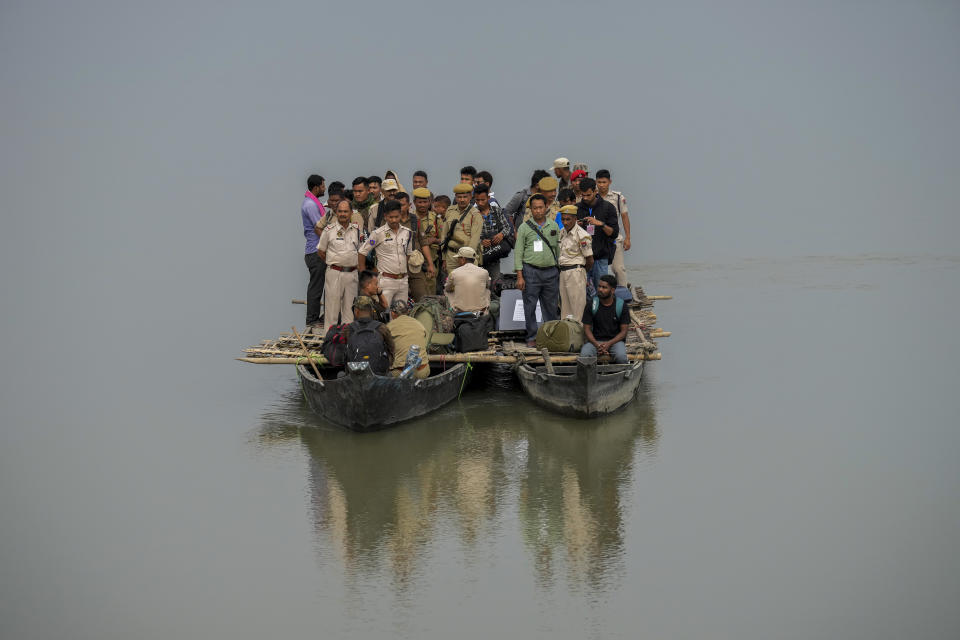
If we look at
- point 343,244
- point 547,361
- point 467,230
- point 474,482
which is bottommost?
point 474,482

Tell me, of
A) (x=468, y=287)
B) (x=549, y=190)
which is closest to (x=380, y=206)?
(x=468, y=287)

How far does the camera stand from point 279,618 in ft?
31.5

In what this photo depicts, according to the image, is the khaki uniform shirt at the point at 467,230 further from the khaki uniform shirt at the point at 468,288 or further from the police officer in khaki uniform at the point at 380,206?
the police officer in khaki uniform at the point at 380,206

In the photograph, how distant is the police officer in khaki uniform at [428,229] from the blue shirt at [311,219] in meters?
1.48

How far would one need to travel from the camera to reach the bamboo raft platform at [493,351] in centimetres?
1523

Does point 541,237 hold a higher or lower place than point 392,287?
higher

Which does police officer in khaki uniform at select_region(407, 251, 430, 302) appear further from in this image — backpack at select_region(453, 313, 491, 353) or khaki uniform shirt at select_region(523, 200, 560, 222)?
khaki uniform shirt at select_region(523, 200, 560, 222)

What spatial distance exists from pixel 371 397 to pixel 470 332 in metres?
2.29

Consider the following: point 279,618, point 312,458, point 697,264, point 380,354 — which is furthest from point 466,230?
point 697,264

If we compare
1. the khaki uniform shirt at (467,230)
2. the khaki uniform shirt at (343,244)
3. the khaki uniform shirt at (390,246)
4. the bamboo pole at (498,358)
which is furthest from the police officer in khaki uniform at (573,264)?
the khaki uniform shirt at (343,244)

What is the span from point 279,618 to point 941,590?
18.5 ft

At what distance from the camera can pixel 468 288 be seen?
51.9 feet

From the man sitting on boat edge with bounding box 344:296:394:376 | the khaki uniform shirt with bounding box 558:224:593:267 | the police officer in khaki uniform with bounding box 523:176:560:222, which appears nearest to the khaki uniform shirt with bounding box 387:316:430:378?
the man sitting on boat edge with bounding box 344:296:394:376

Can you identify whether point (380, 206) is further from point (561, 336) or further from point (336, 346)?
point (561, 336)
